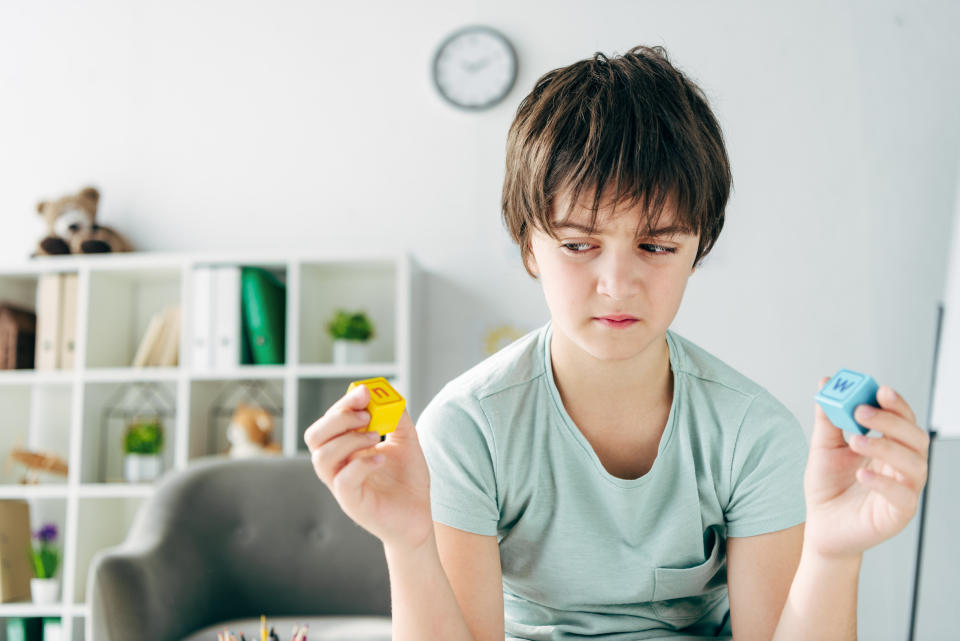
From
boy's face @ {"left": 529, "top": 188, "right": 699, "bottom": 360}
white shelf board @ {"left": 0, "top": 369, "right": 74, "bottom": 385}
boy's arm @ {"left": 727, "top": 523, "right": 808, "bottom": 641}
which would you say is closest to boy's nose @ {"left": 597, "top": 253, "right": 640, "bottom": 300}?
boy's face @ {"left": 529, "top": 188, "right": 699, "bottom": 360}

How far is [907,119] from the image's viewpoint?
8.07ft

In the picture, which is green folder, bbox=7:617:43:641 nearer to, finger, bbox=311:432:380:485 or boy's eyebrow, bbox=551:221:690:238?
finger, bbox=311:432:380:485

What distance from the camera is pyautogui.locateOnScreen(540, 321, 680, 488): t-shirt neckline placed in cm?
97

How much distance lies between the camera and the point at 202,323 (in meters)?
2.41

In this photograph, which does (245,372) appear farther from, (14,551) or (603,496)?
(603,496)

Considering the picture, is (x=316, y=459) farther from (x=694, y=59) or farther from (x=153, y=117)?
(x=153, y=117)

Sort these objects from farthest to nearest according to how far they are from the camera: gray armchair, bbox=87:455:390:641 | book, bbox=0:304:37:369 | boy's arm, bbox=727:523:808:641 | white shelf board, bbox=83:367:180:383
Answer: book, bbox=0:304:37:369 < white shelf board, bbox=83:367:180:383 < gray armchair, bbox=87:455:390:641 < boy's arm, bbox=727:523:808:641

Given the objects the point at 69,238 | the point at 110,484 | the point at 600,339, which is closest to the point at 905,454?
the point at 600,339

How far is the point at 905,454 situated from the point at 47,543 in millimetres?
2513

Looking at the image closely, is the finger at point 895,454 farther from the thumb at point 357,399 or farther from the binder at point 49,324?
the binder at point 49,324

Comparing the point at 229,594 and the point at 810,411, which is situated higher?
the point at 810,411

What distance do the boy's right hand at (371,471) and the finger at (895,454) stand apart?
1.35ft

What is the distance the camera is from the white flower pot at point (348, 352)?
2393 mm

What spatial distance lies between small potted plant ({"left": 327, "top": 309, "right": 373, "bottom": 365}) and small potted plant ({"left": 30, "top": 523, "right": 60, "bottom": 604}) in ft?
3.40
